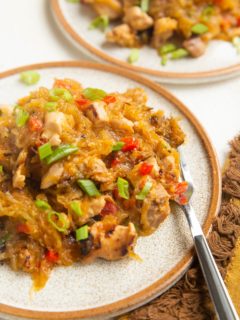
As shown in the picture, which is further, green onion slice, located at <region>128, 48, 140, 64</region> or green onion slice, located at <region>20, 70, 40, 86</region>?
green onion slice, located at <region>128, 48, 140, 64</region>

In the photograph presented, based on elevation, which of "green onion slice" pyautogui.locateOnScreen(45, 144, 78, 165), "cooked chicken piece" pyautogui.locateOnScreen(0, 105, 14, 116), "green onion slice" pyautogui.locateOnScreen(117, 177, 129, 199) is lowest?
"green onion slice" pyautogui.locateOnScreen(117, 177, 129, 199)

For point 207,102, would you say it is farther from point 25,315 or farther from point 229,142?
point 25,315

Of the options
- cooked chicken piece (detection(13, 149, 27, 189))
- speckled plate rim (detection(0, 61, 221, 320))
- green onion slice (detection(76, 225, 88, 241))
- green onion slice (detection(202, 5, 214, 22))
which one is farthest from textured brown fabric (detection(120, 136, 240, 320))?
green onion slice (detection(202, 5, 214, 22))

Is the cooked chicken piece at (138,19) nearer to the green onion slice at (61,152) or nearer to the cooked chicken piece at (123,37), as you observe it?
the cooked chicken piece at (123,37)

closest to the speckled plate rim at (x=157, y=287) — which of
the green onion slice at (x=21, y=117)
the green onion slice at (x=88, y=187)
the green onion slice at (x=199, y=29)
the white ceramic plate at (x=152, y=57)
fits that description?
the green onion slice at (x=88, y=187)

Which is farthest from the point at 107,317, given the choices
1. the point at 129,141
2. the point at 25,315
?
the point at 129,141

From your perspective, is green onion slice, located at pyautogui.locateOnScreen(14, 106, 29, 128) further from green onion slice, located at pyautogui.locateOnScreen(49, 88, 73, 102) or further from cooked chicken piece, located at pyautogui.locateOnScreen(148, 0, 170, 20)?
cooked chicken piece, located at pyautogui.locateOnScreen(148, 0, 170, 20)
